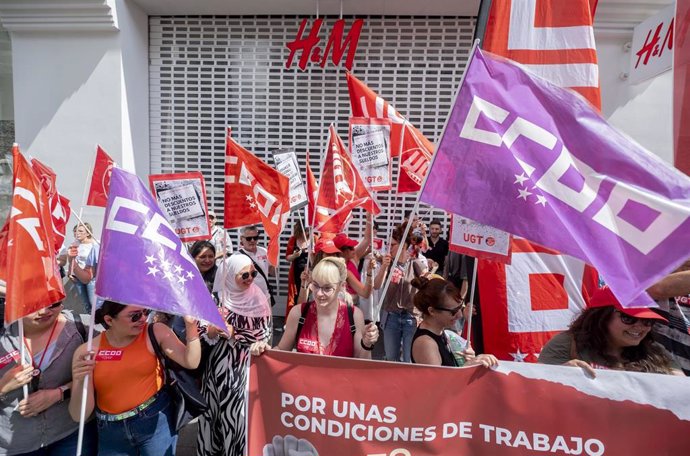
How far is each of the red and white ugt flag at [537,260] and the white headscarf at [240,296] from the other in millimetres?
1590

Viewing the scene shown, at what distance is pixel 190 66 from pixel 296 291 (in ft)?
15.5

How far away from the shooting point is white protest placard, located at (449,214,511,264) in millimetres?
2969

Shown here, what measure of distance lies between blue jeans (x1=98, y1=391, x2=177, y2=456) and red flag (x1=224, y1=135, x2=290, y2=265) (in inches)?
72.0

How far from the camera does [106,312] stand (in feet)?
8.07

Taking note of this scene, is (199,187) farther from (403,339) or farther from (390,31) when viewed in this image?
(390,31)

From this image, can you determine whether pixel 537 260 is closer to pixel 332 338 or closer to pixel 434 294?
pixel 434 294

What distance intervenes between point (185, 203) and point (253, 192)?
74 centimetres

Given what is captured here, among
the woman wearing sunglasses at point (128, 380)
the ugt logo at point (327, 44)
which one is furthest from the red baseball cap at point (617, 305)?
the ugt logo at point (327, 44)

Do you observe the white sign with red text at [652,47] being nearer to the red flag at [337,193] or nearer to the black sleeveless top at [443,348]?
the red flag at [337,193]

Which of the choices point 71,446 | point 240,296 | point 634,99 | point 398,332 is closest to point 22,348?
point 71,446

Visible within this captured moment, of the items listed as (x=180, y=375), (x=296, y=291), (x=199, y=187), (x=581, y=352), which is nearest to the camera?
(x=581, y=352)

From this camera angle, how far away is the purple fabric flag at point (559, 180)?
1896 mm

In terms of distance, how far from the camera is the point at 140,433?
250cm

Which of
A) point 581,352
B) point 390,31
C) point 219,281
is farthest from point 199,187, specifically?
point 390,31
